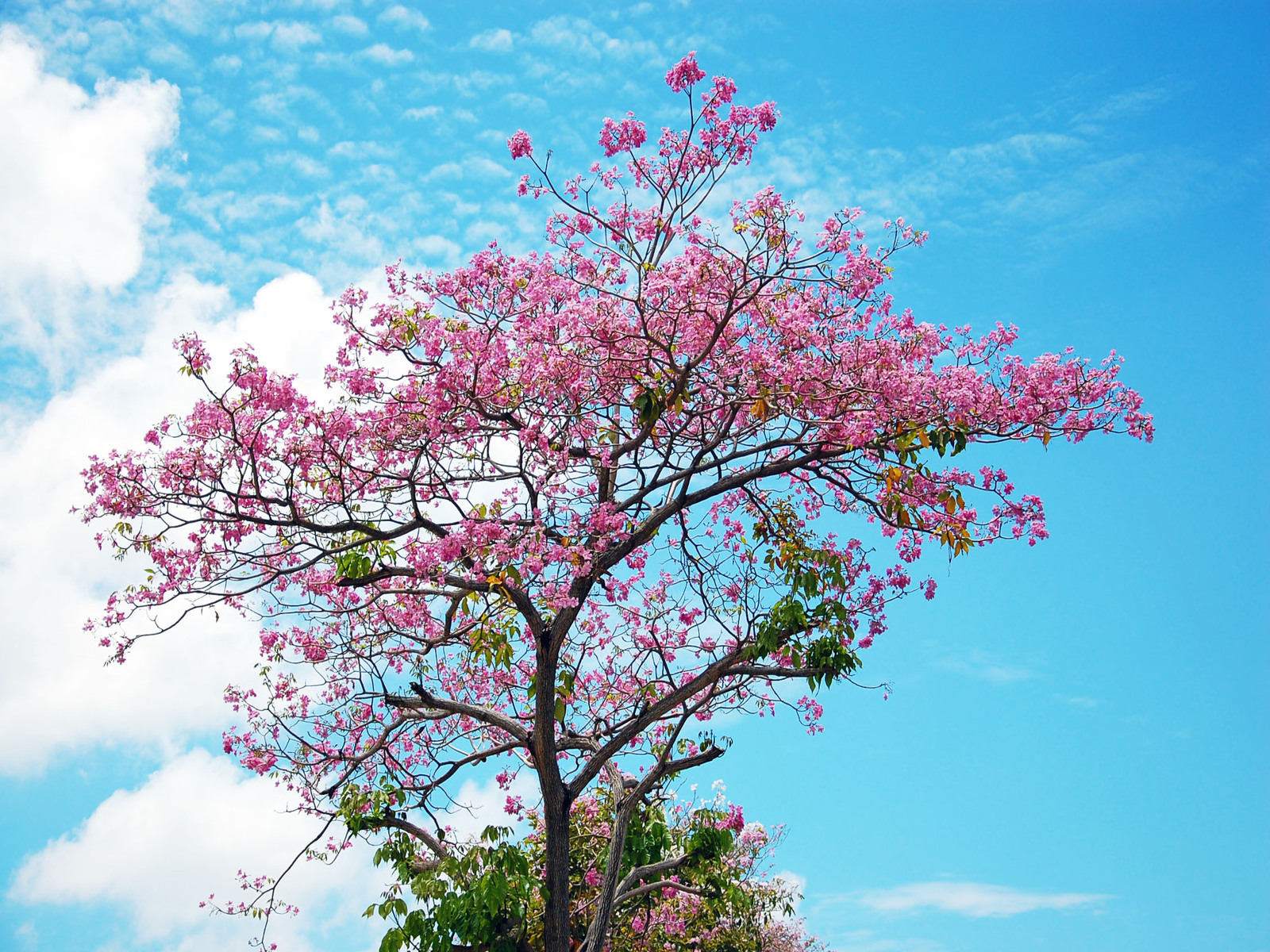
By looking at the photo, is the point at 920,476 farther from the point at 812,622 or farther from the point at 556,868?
the point at 556,868

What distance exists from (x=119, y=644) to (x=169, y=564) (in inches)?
31.4

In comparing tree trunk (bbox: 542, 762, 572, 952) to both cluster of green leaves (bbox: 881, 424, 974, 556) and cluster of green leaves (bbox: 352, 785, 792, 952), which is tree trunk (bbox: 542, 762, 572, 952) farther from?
cluster of green leaves (bbox: 881, 424, 974, 556)

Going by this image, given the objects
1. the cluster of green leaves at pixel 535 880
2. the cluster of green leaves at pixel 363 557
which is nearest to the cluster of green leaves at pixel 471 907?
the cluster of green leaves at pixel 535 880

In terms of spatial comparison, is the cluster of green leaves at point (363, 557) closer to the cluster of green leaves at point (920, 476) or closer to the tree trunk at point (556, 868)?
the tree trunk at point (556, 868)

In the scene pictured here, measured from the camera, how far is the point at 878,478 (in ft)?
29.7

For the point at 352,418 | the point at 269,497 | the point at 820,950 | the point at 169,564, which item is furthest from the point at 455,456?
the point at 820,950

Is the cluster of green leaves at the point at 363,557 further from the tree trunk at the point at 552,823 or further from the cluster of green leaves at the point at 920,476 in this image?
the cluster of green leaves at the point at 920,476

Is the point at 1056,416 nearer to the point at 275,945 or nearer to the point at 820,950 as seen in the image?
the point at 275,945

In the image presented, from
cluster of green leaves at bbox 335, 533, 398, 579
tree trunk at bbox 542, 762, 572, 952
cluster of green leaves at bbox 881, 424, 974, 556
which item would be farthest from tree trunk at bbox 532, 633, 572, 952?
cluster of green leaves at bbox 881, 424, 974, 556

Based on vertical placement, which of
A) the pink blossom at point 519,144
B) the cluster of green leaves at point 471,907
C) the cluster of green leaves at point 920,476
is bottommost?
the cluster of green leaves at point 471,907

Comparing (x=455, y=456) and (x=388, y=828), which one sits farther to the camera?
(x=388, y=828)

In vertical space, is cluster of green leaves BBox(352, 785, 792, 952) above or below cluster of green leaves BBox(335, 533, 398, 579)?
below

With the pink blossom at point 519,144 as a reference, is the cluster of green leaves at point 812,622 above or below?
below

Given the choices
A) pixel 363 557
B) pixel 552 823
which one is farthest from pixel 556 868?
pixel 363 557
